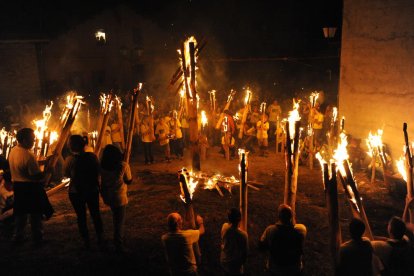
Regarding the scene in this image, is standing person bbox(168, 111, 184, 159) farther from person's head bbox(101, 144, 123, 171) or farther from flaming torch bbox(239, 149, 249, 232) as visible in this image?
flaming torch bbox(239, 149, 249, 232)

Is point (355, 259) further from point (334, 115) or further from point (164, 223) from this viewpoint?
point (334, 115)

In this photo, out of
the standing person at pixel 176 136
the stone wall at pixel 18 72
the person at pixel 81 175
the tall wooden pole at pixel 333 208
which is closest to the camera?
the tall wooden pole at pixel 333 208

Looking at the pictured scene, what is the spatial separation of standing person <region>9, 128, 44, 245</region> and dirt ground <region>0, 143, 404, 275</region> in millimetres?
799

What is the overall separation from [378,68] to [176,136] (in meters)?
7.69

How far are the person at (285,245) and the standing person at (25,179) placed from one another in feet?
15.2

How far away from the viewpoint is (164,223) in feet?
28.8

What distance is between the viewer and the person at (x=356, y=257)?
15.6 feet

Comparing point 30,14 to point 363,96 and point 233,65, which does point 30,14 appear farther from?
point 363,96

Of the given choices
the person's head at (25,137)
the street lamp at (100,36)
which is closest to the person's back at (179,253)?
the person's head at (25,137)

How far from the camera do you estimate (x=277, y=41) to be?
3306 centimetres

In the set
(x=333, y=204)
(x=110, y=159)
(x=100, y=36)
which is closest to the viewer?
(x=333, y=204)

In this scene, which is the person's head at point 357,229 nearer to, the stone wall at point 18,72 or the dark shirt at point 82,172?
the dark shirt at point 82,172

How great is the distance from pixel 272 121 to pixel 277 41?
57.6 ft

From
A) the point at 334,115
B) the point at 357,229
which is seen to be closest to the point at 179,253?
the point at 357,229
